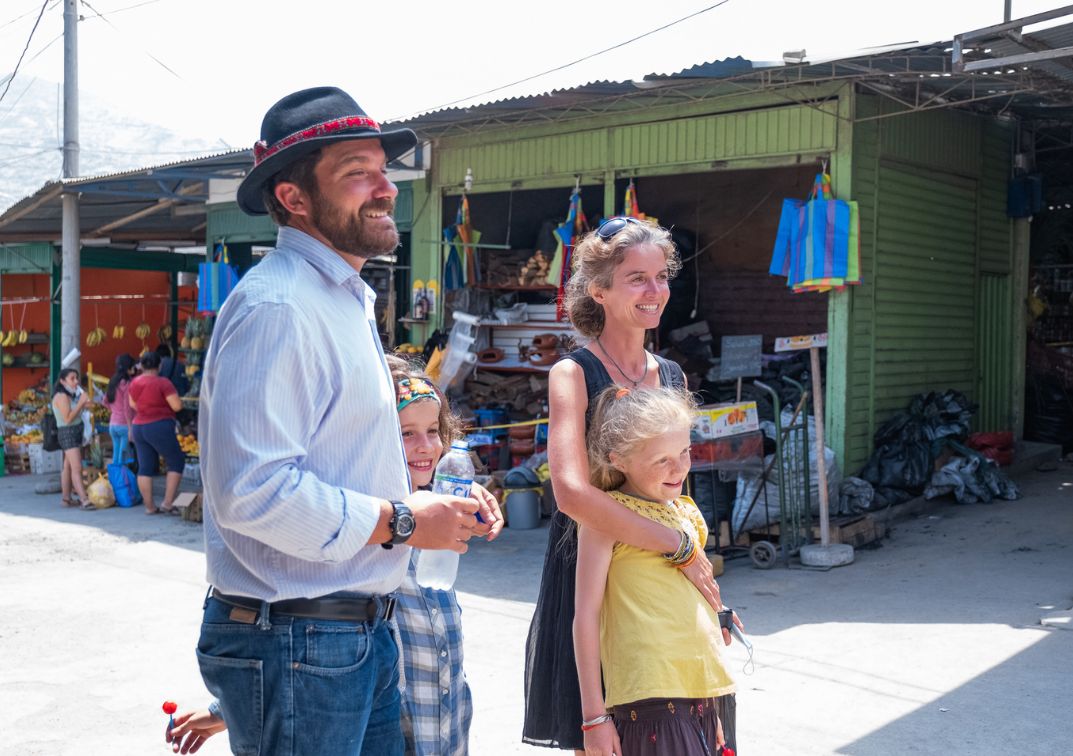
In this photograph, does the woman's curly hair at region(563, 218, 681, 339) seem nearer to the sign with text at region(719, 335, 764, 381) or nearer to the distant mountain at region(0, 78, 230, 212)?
the sign with text at region(719, 335, 764, 381)

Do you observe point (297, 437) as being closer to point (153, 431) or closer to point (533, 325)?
point (153, 431)

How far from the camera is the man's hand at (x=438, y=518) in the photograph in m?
2.30

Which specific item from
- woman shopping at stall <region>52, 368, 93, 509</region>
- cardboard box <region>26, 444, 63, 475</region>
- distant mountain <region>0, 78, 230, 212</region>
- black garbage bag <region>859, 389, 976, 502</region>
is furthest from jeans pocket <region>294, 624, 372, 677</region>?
distant mountain <region>0, 78, 230, 212</region>

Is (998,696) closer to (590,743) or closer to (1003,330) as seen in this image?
(590,743)

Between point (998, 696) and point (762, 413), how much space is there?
5.63 m

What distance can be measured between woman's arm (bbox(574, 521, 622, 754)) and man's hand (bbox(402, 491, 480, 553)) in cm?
68

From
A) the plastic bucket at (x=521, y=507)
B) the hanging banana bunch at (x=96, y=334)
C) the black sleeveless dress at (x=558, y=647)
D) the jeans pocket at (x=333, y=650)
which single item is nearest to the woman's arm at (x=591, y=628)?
the black sleeveless dress at (x=558, y=647)

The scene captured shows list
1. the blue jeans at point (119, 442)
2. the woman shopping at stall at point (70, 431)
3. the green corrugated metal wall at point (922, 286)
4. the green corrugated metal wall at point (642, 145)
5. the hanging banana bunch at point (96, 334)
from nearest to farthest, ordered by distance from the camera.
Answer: the green corrugated metal wall at point (642, 145), the green corrugated metal wall at point (922, 286), the woman shopping at stall at point (70, 431), the blue jeans at point (119, 442), the hanging banana bunch at point (96, 334)

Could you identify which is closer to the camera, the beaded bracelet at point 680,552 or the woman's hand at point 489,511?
the woman's hand at point 489,511

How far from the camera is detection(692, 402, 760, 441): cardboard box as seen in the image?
8.30 metres

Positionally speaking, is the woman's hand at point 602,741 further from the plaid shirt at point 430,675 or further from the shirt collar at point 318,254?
the shirt collar at point 318,254

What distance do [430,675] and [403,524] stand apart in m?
1.00

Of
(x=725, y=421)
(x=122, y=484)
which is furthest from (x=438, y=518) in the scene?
(x=122, y=484)

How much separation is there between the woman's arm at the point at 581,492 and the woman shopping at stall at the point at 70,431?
11.7m
